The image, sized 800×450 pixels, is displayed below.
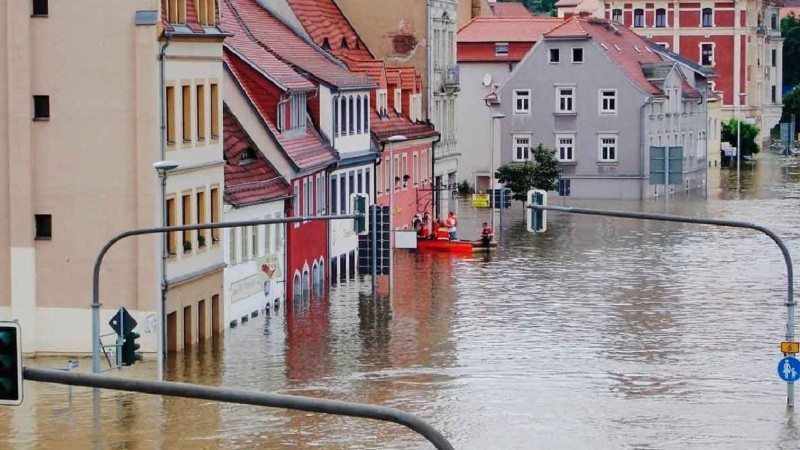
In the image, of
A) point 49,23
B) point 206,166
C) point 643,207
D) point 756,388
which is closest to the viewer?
point 756,388

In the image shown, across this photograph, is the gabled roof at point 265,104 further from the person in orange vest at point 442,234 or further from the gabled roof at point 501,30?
the gabled roof at point 501,30

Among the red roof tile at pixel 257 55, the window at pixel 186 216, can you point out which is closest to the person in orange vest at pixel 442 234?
the red roof tile at pixel 257 55

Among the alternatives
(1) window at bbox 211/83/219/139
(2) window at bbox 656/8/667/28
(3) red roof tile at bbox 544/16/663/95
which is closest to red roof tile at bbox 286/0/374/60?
(3) red roof tile at bbox 544/16/663/95

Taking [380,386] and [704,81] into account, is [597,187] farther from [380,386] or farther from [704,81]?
[380,386]

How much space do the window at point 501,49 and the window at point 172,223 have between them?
226ft

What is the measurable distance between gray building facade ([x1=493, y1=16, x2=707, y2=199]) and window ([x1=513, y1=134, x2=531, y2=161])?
0.17 ft

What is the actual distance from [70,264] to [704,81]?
82.4 meters

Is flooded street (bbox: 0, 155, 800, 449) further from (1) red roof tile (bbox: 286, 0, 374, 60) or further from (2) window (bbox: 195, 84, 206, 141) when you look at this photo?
(1) red roof tile (bbox: 286, 0, 374, 60)

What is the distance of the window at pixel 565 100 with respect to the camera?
347 ft

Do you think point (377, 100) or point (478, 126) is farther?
point (478, 126)

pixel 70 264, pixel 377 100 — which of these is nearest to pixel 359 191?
pixel 377 100

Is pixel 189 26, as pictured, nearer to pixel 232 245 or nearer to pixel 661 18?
pixel 232 245

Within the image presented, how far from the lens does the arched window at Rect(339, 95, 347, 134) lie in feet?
230

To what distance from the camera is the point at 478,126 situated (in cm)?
11269
